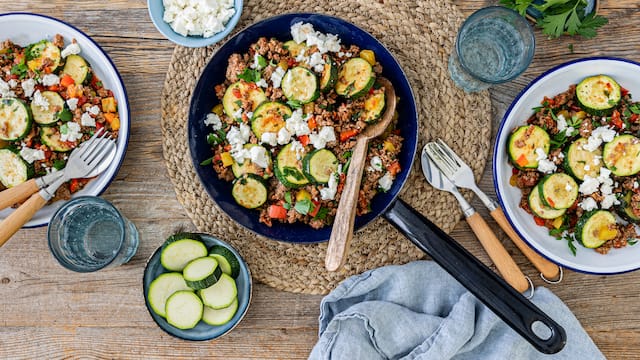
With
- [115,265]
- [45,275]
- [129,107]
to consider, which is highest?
[129,107]

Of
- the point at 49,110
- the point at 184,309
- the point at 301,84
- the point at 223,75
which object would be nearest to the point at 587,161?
the point at 301,84

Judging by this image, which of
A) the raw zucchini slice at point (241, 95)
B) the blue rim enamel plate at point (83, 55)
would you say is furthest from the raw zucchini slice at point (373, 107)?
the blue rim enamel plate at point (83, 55)

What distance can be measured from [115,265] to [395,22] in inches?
69.7

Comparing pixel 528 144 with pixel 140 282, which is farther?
pixel 140 282

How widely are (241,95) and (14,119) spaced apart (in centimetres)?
101

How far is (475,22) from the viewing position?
8.23 feet

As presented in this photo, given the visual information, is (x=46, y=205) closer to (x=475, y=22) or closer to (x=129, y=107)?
(x=129, y=107)

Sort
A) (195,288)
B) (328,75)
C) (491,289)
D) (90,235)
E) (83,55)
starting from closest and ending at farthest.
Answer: (491,289) → (328,75) → (195,288) → (83,55) → (90,235)

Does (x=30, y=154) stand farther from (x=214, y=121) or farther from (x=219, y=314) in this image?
(x=219, y=314)

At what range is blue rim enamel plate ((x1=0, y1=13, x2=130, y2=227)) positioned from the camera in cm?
254

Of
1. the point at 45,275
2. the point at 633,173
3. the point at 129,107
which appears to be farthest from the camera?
the point at 45,275

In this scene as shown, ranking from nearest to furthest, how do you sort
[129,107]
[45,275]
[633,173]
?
[633,173]
[129,107]
[45,275]

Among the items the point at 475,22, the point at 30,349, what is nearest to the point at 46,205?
the point at 30,349

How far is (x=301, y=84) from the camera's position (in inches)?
94.8
